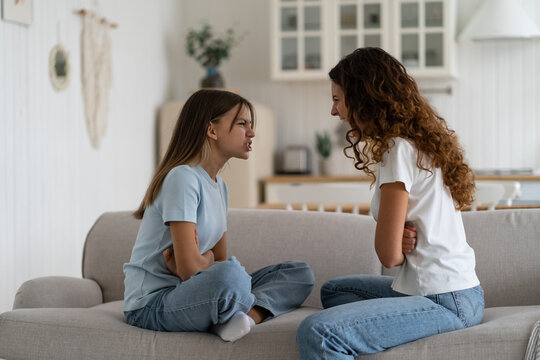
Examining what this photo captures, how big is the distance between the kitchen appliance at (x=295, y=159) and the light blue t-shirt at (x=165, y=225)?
3358 millimetres

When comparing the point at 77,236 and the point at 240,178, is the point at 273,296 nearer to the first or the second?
the point at 77,236

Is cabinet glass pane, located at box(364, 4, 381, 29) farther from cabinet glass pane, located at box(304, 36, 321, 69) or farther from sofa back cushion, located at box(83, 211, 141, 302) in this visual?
sofa back cushion, located at box(83, 211, 141, 302)

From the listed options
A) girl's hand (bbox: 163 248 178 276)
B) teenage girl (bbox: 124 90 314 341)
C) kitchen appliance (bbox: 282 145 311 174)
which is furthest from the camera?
kitchen appliance (bbox: 282 145 311 174)

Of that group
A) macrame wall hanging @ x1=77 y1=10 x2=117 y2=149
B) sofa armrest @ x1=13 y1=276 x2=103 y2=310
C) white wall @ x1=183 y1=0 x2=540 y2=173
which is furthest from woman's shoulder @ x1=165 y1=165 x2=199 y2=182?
white wall @ x1=183 y1=0 x2=540 y2=173

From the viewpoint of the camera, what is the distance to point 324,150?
5.47 meters

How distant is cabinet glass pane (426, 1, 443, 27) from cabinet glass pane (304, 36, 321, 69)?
81 cm

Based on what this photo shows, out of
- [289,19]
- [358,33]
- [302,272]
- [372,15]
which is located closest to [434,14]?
[372,15]

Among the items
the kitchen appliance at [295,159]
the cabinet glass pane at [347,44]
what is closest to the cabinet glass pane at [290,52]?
the cabinet glass pane at [347,44]

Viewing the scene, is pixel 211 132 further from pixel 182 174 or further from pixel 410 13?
pixel 410 13

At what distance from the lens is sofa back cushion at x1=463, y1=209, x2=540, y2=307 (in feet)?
7.50

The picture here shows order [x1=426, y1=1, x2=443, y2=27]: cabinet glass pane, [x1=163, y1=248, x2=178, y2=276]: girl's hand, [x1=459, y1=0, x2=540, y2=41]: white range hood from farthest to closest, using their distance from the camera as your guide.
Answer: [x1=426, y1=1, x2=443, y2=27]: cabinet glass pane
[x1=459, y1=0, x2=540, y2=41]: white range hood
[x1=163, y1=248, x2=178, y2=276]: girl's hand

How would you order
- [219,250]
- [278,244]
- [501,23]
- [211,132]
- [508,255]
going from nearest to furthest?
[211,132] < [219,250] < [508,255] < [278,244] < [501,23]

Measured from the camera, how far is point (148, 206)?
6.76 ft

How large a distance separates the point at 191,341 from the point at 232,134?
62cm
